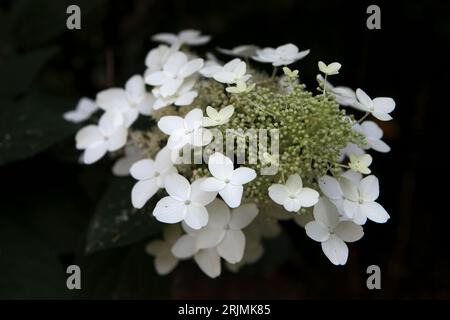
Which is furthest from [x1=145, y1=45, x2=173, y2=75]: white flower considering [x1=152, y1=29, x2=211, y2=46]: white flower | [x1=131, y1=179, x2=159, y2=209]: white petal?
[x1=131, y1=179, x2=159, y2=209]: white petal

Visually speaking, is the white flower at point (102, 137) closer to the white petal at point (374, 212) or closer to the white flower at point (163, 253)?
the white flower at point (163, 253)

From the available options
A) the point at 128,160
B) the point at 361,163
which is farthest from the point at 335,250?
the point at 128,160

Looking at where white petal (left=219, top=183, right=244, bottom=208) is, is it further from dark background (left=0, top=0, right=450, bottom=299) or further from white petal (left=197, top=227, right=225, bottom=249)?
dark background (left=0, top=0, right=450, bottom=299)

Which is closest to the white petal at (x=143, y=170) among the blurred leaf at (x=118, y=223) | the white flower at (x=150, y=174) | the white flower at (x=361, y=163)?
the white flower at (x=150, y=174)
